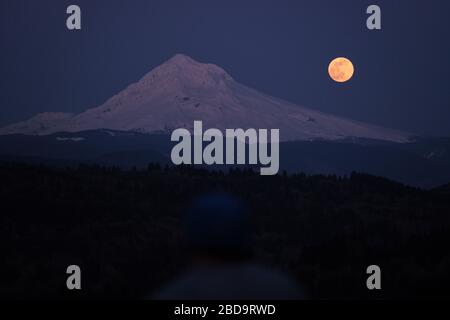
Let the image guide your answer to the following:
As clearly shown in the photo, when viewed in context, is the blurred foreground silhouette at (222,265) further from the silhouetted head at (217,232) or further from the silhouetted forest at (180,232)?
the silhouetted forest at (180,232)

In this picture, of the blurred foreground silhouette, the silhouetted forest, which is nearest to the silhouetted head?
the blurred foreground silhouette

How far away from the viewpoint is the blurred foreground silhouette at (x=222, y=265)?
56916mm

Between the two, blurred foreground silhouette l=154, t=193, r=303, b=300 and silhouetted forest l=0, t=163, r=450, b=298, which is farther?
silhouetted forest l=0, t=163, r=450, b=298

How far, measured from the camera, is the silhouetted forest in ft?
243

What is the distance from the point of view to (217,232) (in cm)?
10406

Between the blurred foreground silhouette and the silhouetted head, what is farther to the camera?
the silhouetted head

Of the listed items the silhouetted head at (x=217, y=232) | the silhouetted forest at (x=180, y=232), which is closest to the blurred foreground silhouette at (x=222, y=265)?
the silhouetted head at (x=217, y=232)

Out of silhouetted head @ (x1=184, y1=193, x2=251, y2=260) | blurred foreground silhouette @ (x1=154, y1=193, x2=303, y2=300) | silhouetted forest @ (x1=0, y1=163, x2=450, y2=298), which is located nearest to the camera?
blurred foreground silhouette @ (x1=154, y1=193, x2=303, y2=300)

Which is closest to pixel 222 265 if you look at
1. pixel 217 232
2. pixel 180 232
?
pixel 217 232

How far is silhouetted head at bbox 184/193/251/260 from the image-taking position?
323 feet

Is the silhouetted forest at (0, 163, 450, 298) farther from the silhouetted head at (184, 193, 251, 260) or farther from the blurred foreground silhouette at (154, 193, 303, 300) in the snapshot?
the blurred foreground silhouette at (154, 193, 303, 300)

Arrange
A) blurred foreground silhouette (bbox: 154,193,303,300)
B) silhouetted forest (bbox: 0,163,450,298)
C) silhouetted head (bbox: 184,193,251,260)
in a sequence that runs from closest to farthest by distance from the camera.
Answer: blurred foreground silhouette (bbox: 154,193,303,300), silhouetted forest (bbox: 0,163,450,298), silhouetted head (bbox: 184,193,251,260)

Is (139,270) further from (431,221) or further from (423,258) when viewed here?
(431,221)

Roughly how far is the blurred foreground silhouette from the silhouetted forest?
2.00 m
